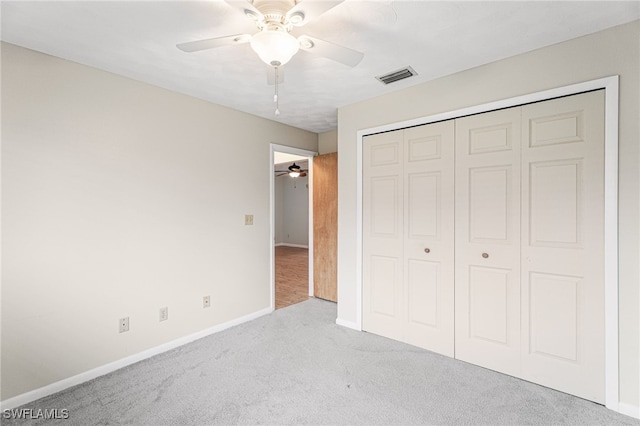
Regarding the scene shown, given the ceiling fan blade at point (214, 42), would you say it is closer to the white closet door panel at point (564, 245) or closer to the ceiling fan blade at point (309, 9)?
the ceiling fan blade at point (309, 9)

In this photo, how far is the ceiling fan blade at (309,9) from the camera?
127 cm

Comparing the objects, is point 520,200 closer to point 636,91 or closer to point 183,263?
point 636,91

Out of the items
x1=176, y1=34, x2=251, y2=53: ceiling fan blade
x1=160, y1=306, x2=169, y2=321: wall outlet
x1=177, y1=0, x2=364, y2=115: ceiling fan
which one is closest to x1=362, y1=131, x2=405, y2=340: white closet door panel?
x1=177, y1=0, x2=364, y2=115: ceiling fan

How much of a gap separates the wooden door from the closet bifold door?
106cm

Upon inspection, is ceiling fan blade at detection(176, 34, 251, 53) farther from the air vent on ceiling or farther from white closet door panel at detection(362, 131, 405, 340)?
white closet door panel at detection(362, 131, 405, 340)

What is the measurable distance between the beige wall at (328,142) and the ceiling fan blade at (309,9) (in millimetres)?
2785

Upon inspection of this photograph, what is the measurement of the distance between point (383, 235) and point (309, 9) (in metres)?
2.08

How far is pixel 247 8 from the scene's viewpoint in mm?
1437

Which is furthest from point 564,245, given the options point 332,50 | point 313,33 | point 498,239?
point 313,33

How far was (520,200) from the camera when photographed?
86.9 inches

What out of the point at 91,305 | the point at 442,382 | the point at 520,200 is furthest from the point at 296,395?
the point at 520,200

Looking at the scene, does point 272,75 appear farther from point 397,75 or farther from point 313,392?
point 313,392
